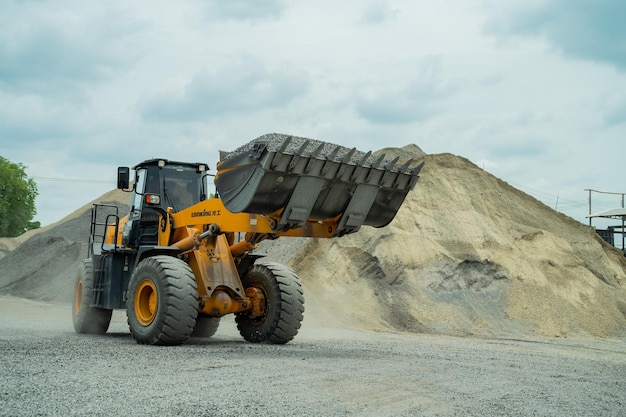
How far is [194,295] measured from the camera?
10555 mm

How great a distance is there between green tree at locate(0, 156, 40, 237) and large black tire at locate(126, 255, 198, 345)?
53184 mm

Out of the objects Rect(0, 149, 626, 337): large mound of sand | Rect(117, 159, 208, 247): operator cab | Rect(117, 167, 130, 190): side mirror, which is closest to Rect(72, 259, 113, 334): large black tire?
Rect(117, 159, 208, 247): operator cab

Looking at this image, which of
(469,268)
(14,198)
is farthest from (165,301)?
(14,198)

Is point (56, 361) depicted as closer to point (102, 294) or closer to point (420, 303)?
point (102, 294)

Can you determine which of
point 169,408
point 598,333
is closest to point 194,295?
point 169,408

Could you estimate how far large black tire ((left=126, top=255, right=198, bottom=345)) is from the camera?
10383 mm

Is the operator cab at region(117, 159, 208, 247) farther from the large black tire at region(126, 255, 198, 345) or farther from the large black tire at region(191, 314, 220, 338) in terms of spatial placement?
the large black tire at region(191, 314, 220, 338)

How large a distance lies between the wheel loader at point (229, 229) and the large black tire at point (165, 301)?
0.6 inches

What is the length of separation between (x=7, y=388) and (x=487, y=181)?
846 inches

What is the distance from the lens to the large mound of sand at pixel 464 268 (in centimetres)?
1967

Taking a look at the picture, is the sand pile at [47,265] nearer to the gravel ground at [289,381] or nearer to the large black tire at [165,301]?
the gravel ground at [289,381]

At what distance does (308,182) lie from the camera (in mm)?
9750

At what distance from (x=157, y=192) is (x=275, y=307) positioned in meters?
3.14

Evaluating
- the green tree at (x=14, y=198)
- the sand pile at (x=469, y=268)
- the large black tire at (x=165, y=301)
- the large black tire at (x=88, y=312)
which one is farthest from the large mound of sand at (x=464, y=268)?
the green tree at (x=14, y=198)
